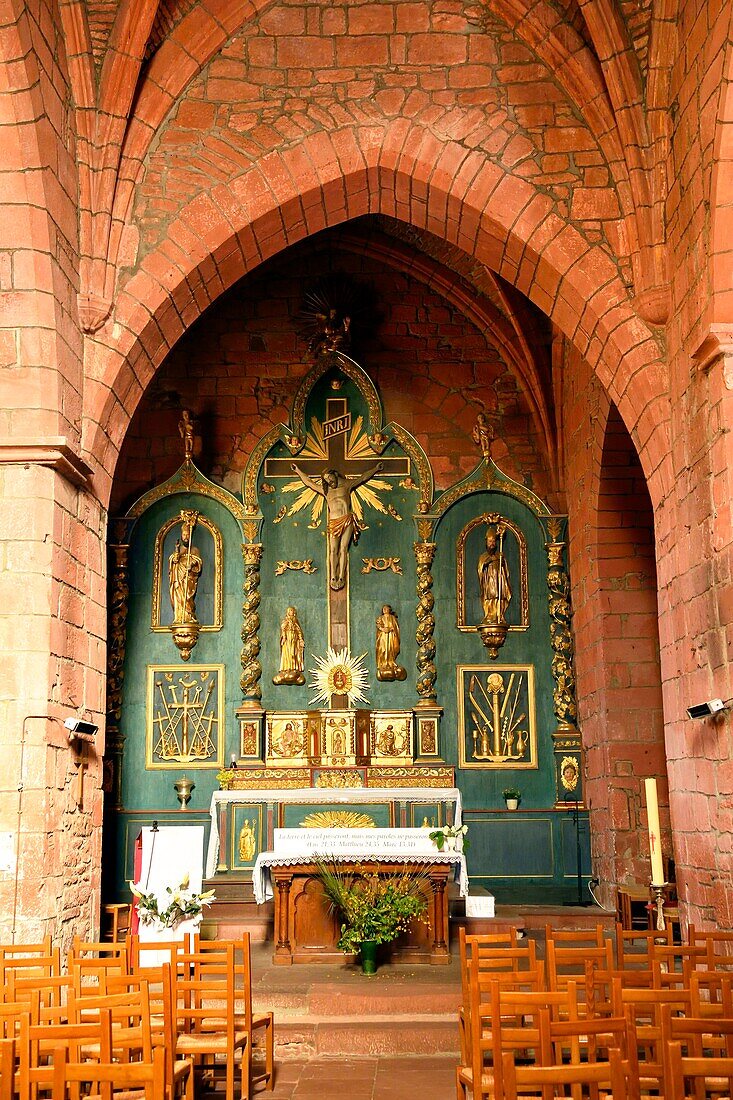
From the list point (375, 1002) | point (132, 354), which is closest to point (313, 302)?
point (132, 354)

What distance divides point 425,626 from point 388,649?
0.44 meters

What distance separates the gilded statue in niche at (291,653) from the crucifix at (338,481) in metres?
0.32

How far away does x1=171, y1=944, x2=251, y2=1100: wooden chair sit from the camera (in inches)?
213

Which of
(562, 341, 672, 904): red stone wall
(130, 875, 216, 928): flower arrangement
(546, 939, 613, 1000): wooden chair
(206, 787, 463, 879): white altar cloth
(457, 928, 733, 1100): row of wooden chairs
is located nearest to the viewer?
(457, 928, 733, 1100): row of wooden chairs

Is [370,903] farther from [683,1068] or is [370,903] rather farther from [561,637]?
[683,1068]

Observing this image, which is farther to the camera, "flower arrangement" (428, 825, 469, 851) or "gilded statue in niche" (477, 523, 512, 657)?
"gilded statue in niche" (477, 523, 512, 657)

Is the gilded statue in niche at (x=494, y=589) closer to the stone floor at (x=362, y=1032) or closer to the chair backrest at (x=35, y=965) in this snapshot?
the stone floor at (x=362, y=1032)

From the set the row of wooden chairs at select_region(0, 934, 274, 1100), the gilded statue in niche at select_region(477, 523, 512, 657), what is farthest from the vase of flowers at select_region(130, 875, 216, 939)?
the gilded statue in niche at select_region(477, 523, 512, 657)

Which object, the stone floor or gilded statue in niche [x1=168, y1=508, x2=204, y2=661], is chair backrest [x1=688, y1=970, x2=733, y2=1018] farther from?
gilded statue in niche [x1=168, y1=508, x2=204, y2=661]

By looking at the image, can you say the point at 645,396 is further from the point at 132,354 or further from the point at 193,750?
the point at 193,750

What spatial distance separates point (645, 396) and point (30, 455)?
4181 mm

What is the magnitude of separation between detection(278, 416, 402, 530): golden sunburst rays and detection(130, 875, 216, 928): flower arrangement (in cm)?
521

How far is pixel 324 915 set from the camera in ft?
29.1

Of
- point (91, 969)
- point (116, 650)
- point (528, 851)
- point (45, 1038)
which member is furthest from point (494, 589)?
point (45, 1038)
